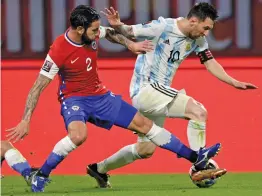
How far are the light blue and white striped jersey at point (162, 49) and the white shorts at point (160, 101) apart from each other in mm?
82

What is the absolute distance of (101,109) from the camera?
1034 centimetres

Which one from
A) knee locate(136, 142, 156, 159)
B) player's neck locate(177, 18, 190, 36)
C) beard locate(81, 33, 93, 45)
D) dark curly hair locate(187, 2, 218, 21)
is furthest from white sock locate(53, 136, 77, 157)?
dark curly hair locate(187, 2, 218, 21)

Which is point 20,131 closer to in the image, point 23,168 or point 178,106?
point 23,168

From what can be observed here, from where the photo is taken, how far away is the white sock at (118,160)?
11.0m

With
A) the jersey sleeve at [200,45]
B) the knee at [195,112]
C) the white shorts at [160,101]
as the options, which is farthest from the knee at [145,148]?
the jersey sleeve at [200,45]

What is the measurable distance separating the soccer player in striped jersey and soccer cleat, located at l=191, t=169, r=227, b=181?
0.31 m

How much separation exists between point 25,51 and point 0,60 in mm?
272

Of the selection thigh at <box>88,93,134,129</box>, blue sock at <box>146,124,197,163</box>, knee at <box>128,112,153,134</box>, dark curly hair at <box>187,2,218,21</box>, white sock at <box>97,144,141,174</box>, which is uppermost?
dark curly hair at <box>187,2,218,21</box>

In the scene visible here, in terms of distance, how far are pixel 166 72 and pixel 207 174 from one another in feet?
3.62

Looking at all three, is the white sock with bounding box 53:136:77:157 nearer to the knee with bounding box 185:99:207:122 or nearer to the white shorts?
the white shorts

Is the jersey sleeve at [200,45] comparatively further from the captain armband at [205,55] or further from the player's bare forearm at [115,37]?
the player's bare forearm at [115,37]

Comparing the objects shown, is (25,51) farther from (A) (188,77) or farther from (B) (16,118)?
(A) (188,77)

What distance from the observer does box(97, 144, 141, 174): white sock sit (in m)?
11.0

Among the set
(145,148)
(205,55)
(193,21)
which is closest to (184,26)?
(193,21)
